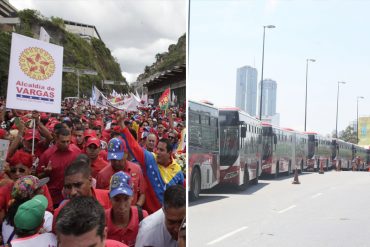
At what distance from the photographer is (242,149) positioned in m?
2.36

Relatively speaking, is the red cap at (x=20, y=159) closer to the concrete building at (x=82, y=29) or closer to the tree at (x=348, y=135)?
the concrete building at (x=82, y=29)

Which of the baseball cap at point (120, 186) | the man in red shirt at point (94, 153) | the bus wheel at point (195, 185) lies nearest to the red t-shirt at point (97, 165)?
the man in red shirt at point (94, 153)

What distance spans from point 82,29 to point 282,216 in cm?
172

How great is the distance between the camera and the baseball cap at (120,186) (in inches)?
75.4

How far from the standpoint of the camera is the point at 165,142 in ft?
8.58

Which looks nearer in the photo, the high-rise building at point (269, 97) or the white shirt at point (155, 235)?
the white shirt at point (155, 235)

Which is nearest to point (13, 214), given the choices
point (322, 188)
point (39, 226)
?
point (39, 226)

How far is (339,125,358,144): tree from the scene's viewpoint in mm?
2441

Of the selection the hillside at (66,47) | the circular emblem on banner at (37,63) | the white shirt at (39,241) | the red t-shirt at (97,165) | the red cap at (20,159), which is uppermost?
the hillside at (66,47)

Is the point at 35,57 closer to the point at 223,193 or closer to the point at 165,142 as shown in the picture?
the point at 165,142

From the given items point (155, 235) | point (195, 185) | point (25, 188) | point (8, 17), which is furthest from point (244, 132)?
point (8, 17)

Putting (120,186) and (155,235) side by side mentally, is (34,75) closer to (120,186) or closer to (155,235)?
(120,186)

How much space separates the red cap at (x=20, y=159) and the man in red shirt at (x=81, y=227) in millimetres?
1280

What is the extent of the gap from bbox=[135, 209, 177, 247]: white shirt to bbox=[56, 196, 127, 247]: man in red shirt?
40 centimetres
